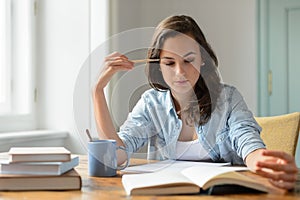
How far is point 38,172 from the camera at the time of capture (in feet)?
4.35

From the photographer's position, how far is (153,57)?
1590 mm

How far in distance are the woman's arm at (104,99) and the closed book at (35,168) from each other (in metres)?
0.33

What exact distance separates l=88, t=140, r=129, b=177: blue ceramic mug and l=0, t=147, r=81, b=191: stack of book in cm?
17

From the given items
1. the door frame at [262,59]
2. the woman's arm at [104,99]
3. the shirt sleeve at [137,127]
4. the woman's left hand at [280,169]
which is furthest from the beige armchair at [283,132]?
the door frame at [262,59]

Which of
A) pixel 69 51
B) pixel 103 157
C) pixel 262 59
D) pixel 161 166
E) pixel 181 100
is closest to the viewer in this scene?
pixel 103 157

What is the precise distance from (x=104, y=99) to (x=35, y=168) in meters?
0.43

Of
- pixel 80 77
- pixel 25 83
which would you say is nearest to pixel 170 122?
pixel 80 77

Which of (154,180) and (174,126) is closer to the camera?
(154,180)

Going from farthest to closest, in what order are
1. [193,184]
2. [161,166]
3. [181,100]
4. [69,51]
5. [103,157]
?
[69,51] → [181,100] → [161,166] → [103,157] → [193,184]

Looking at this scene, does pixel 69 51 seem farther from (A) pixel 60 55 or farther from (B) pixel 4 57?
(B) pixel 4 57

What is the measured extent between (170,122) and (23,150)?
0.54m

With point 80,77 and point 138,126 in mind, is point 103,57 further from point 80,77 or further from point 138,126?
point 138,126

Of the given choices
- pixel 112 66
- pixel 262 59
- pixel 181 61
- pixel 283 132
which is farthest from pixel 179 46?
pixel 262 59

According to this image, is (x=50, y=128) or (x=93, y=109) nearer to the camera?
(x=93, y=109)
